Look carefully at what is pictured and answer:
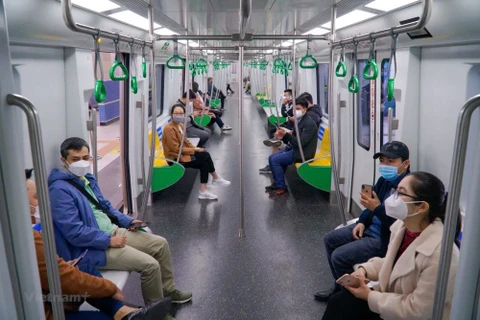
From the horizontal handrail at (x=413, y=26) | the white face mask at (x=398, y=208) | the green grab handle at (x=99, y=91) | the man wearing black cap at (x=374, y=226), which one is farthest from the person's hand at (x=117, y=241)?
the horizontal handrail at (x=413, y=26)

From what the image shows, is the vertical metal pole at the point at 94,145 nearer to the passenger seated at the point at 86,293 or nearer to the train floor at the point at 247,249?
the passenger seated at the point at 86,293

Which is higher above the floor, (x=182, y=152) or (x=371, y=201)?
(x=371, y=201)

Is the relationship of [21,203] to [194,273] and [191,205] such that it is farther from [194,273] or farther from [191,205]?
[191,205]

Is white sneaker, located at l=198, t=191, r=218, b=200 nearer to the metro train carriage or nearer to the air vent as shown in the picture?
the metro train carriage

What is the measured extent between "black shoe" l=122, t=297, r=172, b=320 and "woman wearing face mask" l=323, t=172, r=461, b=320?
3.48 ft

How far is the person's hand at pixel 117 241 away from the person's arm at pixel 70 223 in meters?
0.08

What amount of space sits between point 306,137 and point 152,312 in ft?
12.9

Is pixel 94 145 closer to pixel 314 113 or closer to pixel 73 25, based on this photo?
pixel 73 25

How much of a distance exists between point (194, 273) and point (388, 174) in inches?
77.9

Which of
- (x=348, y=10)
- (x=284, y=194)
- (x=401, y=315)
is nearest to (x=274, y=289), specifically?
(x=401, y=315)

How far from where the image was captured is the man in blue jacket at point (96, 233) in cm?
287

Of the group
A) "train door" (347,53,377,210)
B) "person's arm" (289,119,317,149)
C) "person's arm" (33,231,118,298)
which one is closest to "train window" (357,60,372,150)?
"train door" (347,53,377,210)

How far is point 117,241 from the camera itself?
120 inches

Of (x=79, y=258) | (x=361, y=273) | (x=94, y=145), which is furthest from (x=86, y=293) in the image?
(x=361, y=273)
